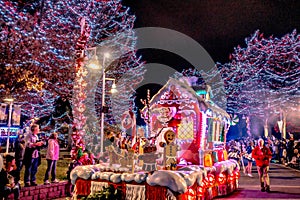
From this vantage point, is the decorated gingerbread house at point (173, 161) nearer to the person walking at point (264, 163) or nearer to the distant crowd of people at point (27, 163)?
the person walking at point (264, 163)

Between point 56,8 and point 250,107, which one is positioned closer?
point 56,8

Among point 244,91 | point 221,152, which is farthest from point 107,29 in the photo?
point 244,91

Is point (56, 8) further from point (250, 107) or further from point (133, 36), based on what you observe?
point (250, 107)

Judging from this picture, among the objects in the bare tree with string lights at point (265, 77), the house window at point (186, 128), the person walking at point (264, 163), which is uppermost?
the bare tree with string lights at point (265, 77)

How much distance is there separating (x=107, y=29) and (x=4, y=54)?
9223 mm

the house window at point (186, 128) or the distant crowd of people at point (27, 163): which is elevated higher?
the house window at point (186, 128)

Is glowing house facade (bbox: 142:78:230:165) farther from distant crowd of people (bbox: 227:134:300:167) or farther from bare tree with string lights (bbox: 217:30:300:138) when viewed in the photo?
bare tree with string lights (bbox: 217:30:300:138)

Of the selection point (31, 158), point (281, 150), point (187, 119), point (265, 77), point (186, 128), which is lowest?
point (281, 150)

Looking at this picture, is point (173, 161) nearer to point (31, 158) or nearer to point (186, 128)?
point (186, 128)

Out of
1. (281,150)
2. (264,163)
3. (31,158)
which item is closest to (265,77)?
(281,150)

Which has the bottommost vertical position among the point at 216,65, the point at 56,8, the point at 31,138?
the point at 31,138

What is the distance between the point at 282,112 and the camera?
2631 cm

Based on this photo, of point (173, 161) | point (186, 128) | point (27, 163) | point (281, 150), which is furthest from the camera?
point (281, 150)

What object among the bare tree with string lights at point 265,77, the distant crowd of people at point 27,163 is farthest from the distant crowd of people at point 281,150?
the distant crowd of people at point 27,163
